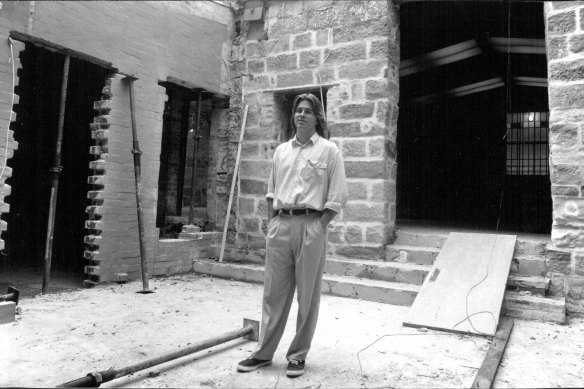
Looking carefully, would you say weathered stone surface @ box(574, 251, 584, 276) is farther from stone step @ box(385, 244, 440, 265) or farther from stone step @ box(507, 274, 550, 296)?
stone step @ box(385, 244, 440, 265)

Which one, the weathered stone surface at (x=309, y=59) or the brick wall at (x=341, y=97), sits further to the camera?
the weathered stone surface at (x=309, y=59)

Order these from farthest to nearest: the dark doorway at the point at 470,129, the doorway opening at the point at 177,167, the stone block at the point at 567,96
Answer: the doorway opening at the point at 177,167 < the dark doorway at the point at 470,129 < the stone block at the point at 567,96

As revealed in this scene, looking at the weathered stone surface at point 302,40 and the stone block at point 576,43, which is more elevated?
the weathered stone surface at point 302,40

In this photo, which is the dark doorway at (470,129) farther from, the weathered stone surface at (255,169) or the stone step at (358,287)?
the stone step at (358,287)

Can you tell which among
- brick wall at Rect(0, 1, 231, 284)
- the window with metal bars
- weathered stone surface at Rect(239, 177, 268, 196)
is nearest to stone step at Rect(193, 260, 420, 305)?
weathered stone surface at Rect(239, 177, 268, 196)

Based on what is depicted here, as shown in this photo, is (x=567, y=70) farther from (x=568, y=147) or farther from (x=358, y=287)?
(x=358, y=287)

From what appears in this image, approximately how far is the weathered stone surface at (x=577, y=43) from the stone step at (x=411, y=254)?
2.49 metres

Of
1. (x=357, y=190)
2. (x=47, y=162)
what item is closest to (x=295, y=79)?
(x=357, y=190)

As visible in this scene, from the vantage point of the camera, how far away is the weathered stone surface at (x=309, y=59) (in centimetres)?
590

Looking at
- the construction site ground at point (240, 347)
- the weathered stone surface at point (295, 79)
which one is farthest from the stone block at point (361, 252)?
the weathered stone surface at point (295, 79)

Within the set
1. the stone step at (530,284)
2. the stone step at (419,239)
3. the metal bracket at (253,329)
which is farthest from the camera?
the stone step at (419,239)

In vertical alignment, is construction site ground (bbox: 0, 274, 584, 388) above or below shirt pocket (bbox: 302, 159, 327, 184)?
below

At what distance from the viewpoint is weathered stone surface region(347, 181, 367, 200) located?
5484 mm

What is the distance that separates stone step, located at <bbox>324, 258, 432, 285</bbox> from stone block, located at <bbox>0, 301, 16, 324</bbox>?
325cm
